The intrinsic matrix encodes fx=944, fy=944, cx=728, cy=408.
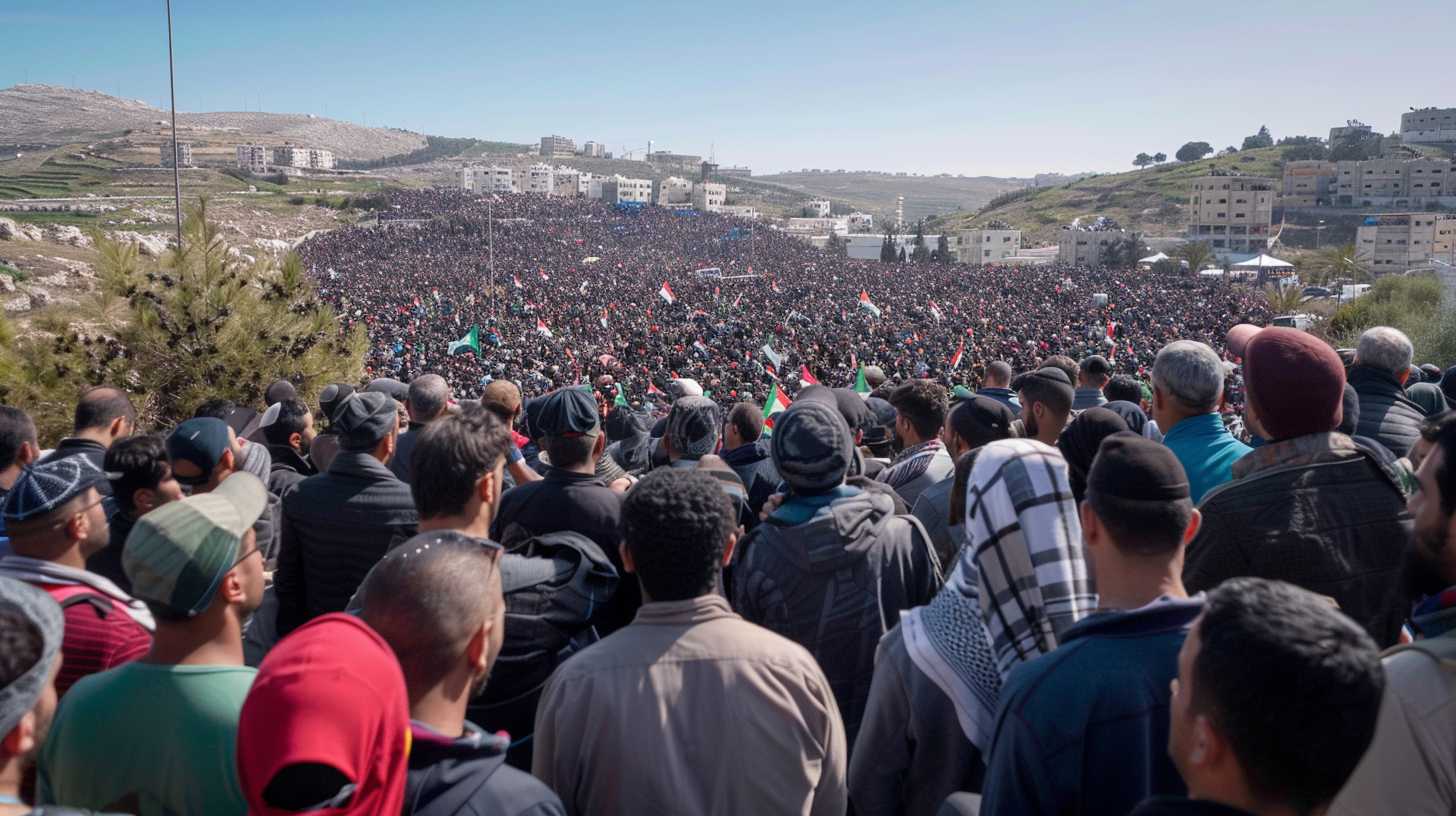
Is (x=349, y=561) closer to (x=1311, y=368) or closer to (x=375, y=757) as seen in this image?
(x=375, y=757)

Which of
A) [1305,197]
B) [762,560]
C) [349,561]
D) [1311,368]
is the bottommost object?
[349,561]

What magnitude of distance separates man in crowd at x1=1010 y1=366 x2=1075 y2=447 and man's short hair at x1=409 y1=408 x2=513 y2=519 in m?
2.31

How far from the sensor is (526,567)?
7.57 ft

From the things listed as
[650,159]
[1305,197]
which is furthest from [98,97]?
[1305,197]

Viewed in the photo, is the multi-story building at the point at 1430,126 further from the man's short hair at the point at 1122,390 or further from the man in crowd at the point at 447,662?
the man in crowd at the point at 447,662

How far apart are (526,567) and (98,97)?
704 ft

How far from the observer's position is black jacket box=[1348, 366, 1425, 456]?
382 centimetres

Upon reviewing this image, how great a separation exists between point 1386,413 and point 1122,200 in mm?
106222

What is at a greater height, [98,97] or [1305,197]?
Result: [98,97]

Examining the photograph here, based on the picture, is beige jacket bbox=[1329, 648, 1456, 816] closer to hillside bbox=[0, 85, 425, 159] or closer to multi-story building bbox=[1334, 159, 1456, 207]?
multi-story building bbox=[1334, 159, 1456, 207]

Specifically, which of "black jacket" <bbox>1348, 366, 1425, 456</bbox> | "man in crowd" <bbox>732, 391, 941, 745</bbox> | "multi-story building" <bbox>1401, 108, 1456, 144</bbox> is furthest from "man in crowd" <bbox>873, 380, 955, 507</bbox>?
"multi-story building" <bbox>1401, 108, 1456, 144</bbox>

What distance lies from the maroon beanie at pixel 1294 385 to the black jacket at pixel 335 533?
253cm

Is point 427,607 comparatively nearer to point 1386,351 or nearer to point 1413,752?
point 1413,752

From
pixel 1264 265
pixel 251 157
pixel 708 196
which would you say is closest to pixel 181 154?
pixel 251 157
